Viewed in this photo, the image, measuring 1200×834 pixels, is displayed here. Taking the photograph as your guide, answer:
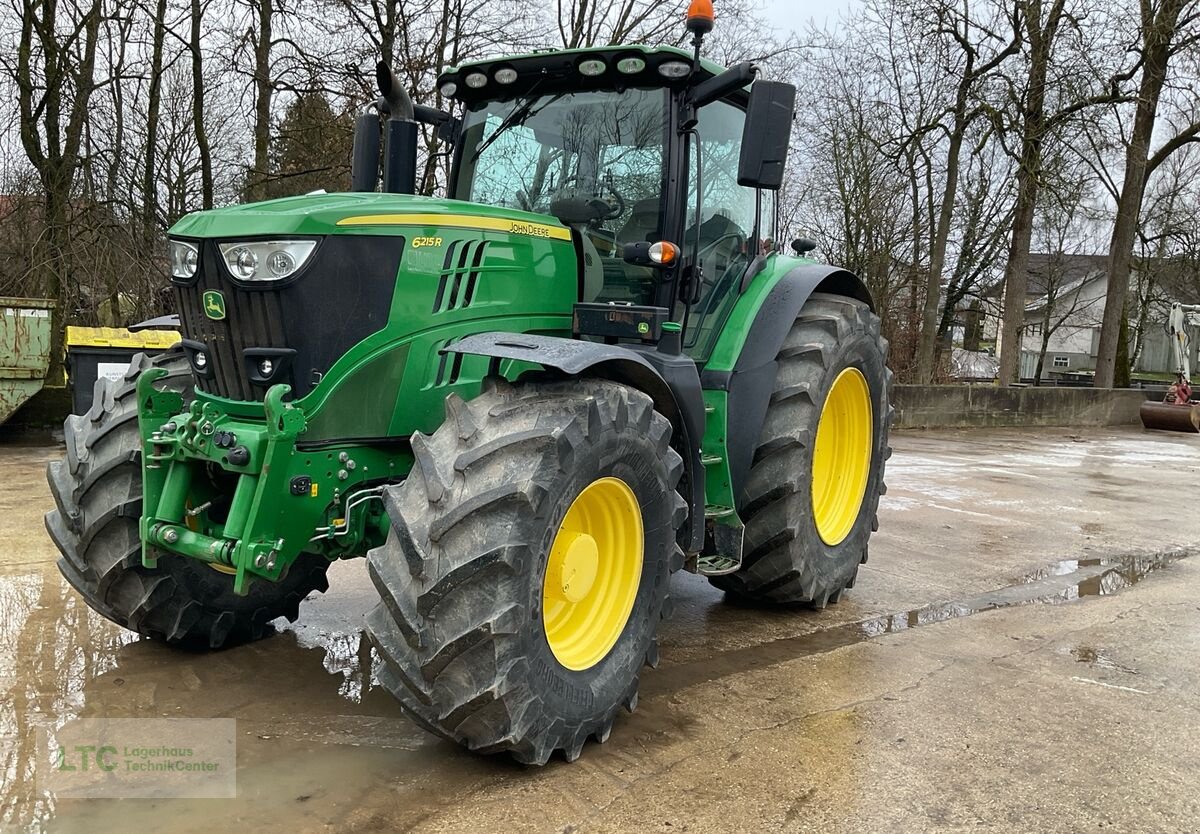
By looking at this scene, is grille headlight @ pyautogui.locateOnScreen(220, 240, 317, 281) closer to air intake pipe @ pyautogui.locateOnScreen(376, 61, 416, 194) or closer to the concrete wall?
air intake pipe @ pyautogui.locateOnScreen(376, 61, 416, 194)

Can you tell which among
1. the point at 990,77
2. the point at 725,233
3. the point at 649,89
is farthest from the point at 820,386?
the point at 990,77

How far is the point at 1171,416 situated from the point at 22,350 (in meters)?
18.1

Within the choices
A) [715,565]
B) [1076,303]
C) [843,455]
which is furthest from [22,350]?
[1076,303]

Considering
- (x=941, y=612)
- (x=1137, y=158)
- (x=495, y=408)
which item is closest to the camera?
(x=495, y=408)

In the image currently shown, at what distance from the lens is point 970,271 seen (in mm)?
26094

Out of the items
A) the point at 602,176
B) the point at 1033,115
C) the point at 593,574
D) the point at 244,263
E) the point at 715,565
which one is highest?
the point at 1033,115

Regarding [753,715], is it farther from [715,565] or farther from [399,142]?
[399,142]

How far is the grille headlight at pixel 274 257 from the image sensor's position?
3.18 m

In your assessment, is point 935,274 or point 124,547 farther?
point 935,274

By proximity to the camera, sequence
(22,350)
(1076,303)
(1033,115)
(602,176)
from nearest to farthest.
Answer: (602,176) → (22,350) → (1033,115) → (1076,303)

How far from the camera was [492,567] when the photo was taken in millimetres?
2754

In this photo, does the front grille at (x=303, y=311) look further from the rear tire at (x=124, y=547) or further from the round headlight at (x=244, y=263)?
the rear tire at (x=124, y=547)

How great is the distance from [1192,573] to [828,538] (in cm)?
272

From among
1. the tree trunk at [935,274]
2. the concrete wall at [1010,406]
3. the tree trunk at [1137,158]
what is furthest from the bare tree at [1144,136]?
the tree trunk at [935,274]
